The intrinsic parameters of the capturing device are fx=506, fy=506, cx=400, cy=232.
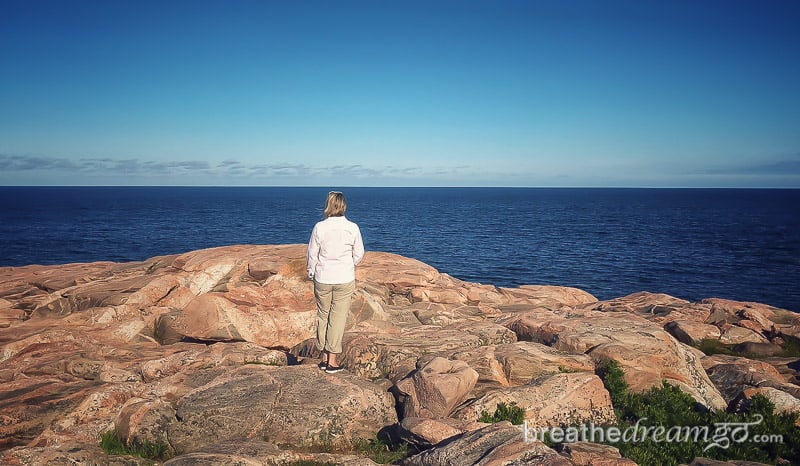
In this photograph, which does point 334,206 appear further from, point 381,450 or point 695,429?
point 695,429

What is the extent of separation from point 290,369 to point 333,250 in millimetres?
2993

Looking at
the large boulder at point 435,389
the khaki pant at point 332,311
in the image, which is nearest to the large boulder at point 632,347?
the large boulder at point 435,389

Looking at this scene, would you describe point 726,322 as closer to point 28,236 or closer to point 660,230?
point 660,230

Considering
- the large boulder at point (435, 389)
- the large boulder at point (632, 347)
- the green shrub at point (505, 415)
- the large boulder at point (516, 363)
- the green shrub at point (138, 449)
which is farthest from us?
the large boulder at point (632, 347)

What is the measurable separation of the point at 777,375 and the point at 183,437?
16.4 meters

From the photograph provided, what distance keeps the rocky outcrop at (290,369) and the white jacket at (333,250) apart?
7.51 feet

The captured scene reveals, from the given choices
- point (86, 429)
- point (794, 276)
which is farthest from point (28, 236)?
point (794, 276)

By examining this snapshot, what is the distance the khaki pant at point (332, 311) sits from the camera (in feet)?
36.7

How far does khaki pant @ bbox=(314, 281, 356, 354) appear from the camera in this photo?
11.2 metres

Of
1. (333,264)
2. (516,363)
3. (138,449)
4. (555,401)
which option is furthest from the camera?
(516,363)

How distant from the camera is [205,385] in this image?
1099cm

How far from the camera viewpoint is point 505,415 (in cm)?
997

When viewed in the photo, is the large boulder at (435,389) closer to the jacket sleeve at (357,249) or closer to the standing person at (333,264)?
the standing person at (333,264)

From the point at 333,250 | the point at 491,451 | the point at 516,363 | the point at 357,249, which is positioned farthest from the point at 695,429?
the point at 333,250
